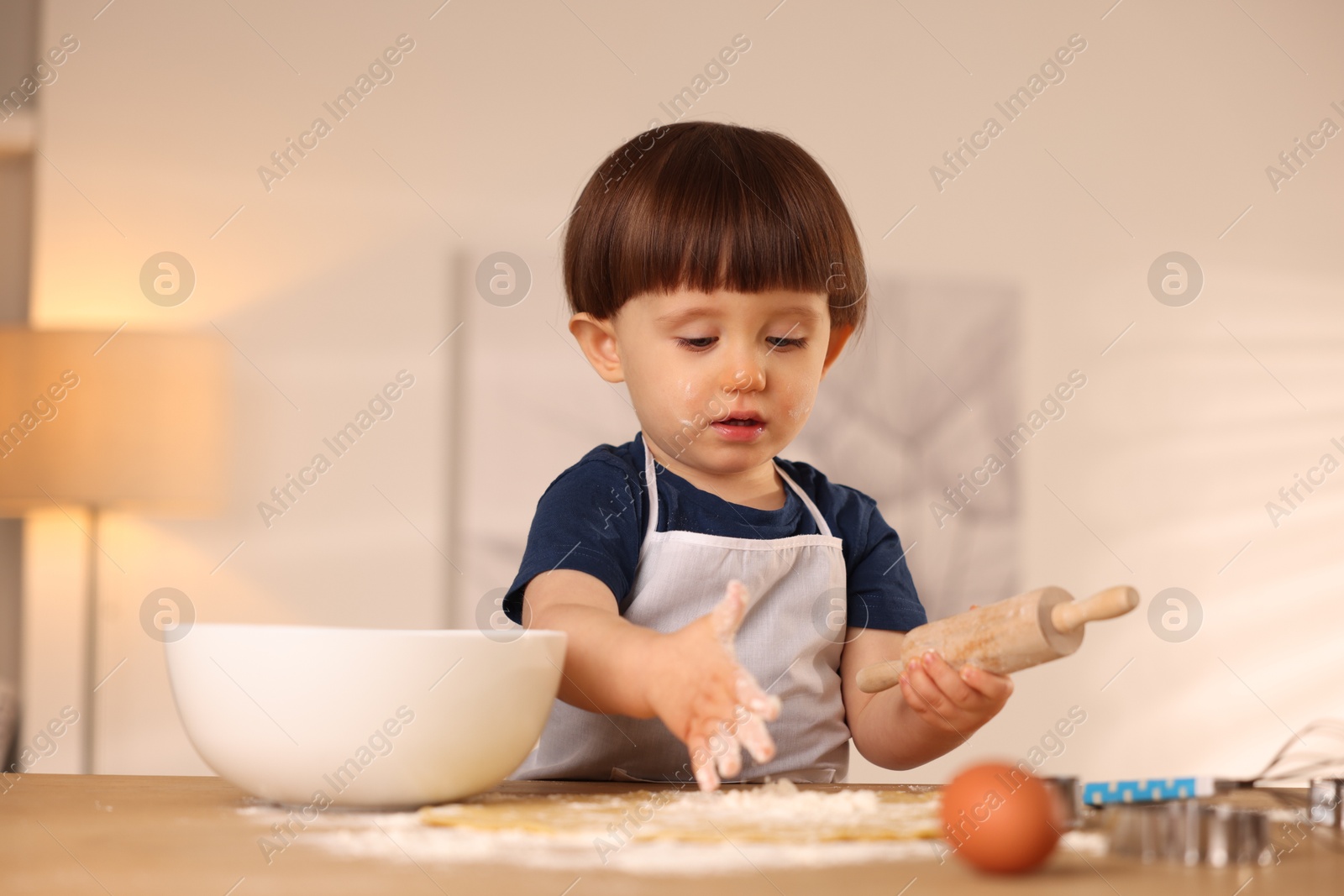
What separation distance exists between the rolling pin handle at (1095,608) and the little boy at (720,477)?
294 millimetres

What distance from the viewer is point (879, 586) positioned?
106 centimetres

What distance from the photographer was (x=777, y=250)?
3.14ft

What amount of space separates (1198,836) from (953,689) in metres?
0.23

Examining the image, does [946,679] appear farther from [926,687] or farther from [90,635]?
[90,635]

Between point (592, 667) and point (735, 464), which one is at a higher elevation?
point (735, 464)

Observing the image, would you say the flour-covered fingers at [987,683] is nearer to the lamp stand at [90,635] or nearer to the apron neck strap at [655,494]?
the apron neck strap at [655,494]

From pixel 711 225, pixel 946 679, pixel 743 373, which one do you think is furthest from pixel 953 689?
pixel 711 225

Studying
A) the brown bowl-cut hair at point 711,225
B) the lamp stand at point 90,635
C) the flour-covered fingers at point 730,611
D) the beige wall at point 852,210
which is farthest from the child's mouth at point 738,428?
the lamp stand at point 90,635

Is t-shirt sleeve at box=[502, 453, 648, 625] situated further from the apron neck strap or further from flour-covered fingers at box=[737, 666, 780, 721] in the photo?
flour-covered fingers at box=[737, 666, 780, 721]

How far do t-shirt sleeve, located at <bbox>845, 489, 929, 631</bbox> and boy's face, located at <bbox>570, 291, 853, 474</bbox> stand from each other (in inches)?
5.9

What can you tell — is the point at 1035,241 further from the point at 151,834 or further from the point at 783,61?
the point at 151,834

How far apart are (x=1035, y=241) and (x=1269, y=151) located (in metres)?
0.78

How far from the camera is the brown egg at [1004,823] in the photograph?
0.47 metres

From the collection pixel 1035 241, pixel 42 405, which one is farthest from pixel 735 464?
pixel 1035 241
